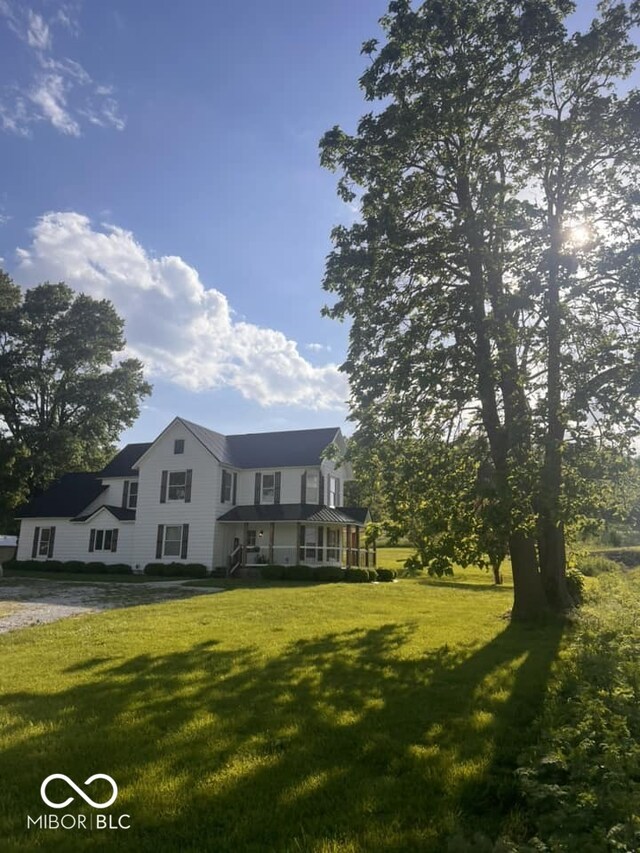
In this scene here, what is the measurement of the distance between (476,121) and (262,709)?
1369 cm

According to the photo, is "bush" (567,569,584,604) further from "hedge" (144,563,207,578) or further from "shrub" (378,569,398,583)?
"hedge" (144,563,207,578)

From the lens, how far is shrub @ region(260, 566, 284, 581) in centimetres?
2877

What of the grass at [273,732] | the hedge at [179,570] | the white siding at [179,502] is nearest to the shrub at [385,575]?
the white siding at [179,502]

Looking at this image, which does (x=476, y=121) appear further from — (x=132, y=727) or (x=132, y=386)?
(x=132, y=386)

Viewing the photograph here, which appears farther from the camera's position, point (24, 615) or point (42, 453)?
point (42, 453)

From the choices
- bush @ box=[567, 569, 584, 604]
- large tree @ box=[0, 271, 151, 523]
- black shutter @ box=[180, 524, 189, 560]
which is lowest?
bush @ box=[567, 569, 584, 604]

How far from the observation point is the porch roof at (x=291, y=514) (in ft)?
100

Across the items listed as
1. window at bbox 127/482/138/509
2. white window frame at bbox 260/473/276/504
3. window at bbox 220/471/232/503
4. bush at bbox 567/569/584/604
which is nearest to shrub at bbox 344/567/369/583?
white window frame at bbox 260/473/276/504

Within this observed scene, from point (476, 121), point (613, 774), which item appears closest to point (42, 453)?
point (476, 121)

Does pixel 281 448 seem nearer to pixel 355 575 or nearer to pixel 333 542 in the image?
pixel 333 542

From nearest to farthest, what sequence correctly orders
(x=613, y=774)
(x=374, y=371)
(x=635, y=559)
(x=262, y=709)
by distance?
(x=613, y=774)
(x=262, y=709)
(x=374, y=371)
(x=635, y=559)

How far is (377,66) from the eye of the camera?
1384 centimetres

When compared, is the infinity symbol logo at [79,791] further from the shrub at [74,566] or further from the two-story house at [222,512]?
the shrub at [74,566]

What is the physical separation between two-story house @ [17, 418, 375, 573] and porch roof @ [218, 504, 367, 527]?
6 centimetres
